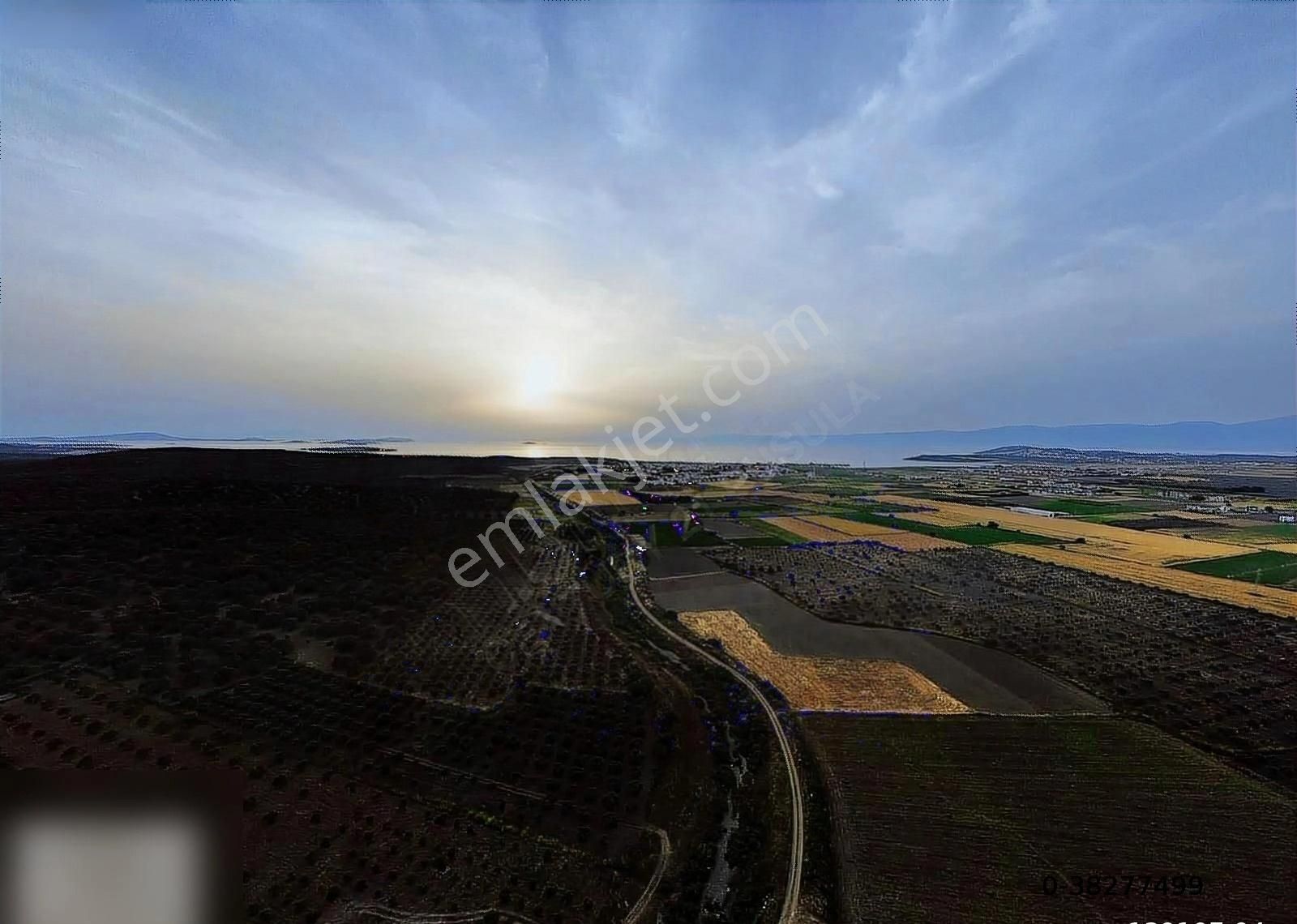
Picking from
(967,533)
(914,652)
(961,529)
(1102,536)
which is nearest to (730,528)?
(967,533)

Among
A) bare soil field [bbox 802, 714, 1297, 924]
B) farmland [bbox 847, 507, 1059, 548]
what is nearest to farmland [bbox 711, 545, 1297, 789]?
bare soil field [bbox 802, 714, 1297, 924]

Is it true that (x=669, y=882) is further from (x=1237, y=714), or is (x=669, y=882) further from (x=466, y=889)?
(x=1237, y=714)

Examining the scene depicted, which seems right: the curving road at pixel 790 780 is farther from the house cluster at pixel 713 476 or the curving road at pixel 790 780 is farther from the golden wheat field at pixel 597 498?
the house cluster at pixel 713 476

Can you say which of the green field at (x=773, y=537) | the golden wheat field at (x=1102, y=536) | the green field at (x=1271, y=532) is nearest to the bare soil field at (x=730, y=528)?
the green field at (x=773, y=537)

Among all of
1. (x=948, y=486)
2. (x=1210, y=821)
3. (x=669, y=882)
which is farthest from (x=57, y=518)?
(x=948, y=486)

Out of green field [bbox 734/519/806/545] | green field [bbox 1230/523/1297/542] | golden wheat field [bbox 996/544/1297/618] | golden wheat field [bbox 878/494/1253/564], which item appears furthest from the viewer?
green field [bbox 734/519/806/545]

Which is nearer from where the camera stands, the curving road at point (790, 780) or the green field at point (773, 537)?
the curving road at point (790, 780)

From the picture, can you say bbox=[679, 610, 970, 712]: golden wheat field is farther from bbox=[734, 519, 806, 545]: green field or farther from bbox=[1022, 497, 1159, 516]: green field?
bbox=[1022, 497, 1159, 516]: green field
